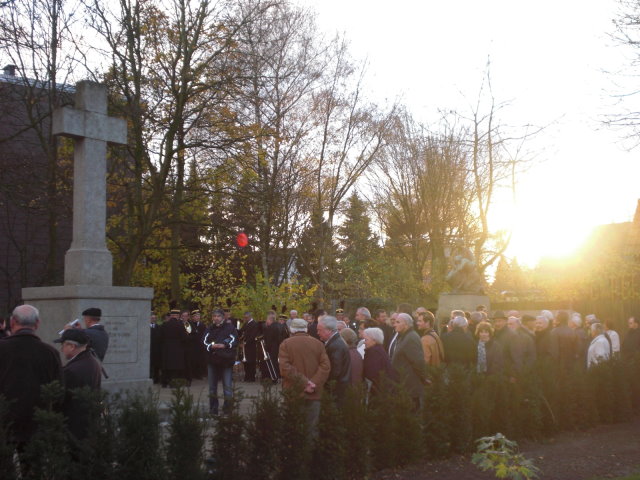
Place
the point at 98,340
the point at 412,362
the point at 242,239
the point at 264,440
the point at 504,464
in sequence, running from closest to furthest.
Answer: the point at 264,440 → the point at 504,464 → the point at 98,340 → the point at 412,362 → the point at 242,239

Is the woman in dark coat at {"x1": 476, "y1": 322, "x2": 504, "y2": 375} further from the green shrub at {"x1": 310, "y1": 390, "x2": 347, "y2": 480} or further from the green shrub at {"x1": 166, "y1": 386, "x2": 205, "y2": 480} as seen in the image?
the green shrub at {"x1": 166, "y1": 386, "x2": 205, "y2": 480}

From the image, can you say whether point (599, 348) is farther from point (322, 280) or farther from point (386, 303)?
point (322, 280)

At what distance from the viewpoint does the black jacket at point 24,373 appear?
6.32 meters

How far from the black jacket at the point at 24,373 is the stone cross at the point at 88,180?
15.4 ft

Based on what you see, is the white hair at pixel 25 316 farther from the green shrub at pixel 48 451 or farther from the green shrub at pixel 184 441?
the green shrub at pixel 184 441

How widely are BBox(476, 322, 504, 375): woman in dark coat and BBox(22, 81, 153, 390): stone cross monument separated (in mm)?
5355

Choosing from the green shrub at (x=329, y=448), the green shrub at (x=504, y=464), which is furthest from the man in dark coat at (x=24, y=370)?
the green shrub at (x=504, y=464)

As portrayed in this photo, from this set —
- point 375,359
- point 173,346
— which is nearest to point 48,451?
point 375,359

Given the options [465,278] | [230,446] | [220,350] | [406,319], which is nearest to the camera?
[230,446]

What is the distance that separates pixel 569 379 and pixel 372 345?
365 cm

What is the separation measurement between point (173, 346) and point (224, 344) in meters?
5.81

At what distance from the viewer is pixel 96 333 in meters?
9.12

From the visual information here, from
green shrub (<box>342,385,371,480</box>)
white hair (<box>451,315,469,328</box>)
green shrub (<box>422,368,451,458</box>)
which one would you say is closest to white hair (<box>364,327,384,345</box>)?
green shrub (<box>422,368,451,458</box>)

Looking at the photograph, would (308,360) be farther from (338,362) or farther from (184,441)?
(184,441)
